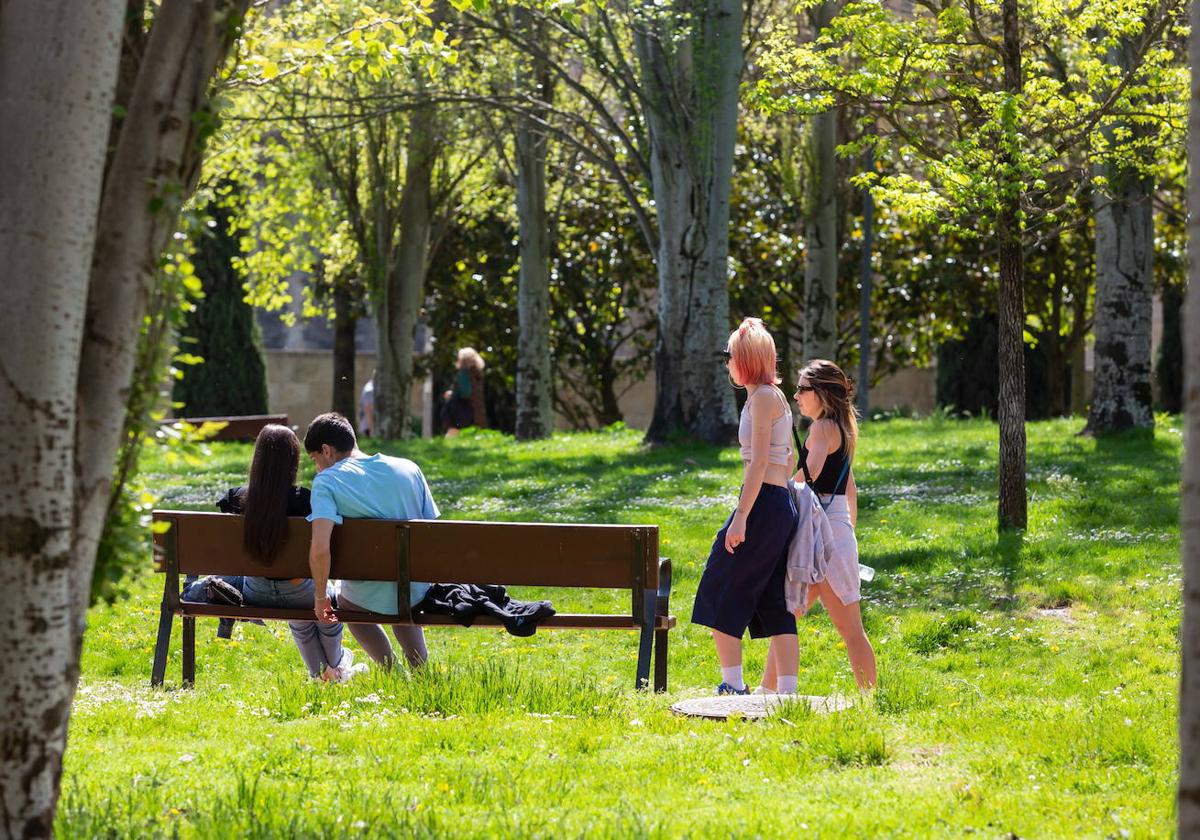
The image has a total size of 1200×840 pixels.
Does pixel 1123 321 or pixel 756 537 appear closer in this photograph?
pixel 756 537

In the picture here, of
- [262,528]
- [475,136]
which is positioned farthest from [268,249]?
[262,528]

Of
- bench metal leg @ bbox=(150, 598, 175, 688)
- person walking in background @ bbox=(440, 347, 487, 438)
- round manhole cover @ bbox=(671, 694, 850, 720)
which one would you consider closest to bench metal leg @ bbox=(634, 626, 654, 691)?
round manhole cover @ bbox=(671, 694, 850, 720)

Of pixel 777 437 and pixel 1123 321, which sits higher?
pixel 1123 321

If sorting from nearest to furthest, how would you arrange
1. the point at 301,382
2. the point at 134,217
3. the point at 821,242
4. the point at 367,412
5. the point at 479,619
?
1. the point at 134,217
2. the point at 479,619
3. the point at 821,242
4. the point at 367,412
5. the point at 301,382

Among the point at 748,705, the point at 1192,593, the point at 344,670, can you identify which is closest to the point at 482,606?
the point at 344,670

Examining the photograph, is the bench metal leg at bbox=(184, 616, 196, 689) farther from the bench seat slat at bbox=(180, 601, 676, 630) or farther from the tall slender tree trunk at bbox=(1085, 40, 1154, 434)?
the tall slender tree trunk at bbox=(1085, 40, 1154, 434)

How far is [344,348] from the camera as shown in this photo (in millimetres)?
30500

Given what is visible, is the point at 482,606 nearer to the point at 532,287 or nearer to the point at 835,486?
the point at 835,486

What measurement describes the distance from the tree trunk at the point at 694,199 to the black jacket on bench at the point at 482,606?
33.6ft

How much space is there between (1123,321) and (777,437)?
10.5 metres

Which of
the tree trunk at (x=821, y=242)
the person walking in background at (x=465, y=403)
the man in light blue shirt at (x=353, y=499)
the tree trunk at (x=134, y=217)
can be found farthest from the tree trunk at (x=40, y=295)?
the person walking in background at (x=465, y=403)

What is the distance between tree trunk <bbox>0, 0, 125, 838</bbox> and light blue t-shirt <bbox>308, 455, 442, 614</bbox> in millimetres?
3859

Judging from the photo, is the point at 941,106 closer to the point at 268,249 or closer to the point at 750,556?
the point at 750,556

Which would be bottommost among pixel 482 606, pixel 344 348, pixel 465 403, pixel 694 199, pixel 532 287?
pixel 482 606
